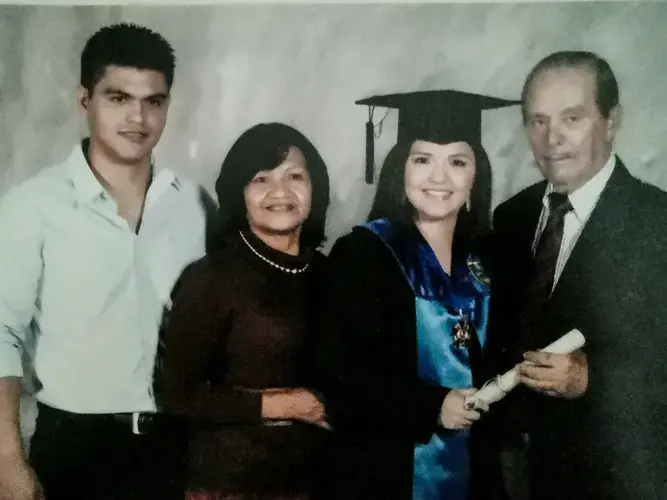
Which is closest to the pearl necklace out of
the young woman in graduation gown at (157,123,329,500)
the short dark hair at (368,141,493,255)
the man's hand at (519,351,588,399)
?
the young woman in graduation gown at (157,123,329,500)

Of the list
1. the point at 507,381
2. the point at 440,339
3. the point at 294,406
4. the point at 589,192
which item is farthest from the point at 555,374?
the point at 294,406

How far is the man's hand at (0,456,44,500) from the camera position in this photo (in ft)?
3.08

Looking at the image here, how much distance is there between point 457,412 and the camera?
926mm

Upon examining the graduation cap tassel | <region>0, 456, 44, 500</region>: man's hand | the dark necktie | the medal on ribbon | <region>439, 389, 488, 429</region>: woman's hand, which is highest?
the graduation cap tassel

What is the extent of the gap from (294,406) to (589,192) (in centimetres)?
55

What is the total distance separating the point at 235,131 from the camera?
3.20 feet

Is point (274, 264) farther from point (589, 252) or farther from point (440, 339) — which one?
point (589, 252)

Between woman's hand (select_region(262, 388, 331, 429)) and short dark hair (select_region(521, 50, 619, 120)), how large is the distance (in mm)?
539

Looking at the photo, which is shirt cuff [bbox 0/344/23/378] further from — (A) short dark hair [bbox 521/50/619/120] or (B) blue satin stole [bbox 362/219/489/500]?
(A) short dark hair [bbox 521/50/619/120]

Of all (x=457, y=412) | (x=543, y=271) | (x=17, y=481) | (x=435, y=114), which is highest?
(x=435, y=114)

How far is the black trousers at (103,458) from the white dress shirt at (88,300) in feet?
0.09

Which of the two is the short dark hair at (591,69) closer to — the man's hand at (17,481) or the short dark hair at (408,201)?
the short dark hair at (408,201)

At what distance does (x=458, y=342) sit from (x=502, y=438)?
0.53ft

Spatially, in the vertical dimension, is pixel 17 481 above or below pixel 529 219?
below
